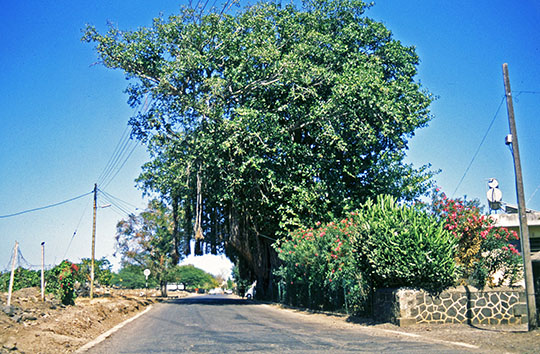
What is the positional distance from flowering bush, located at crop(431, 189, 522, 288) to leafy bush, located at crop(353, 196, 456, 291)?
0.51m

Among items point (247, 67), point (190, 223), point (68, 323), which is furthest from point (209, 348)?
point (190, 223)

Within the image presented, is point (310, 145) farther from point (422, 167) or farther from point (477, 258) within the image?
point (477, 258)

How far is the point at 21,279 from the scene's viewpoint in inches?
1844

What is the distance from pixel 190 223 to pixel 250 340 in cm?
2170

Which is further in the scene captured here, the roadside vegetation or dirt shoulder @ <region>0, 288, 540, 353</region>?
the roadside vegetation

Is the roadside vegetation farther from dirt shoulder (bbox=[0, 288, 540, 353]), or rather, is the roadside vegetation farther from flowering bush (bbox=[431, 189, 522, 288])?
dirt shoulder (bbox=[0, 288, 540, 353])

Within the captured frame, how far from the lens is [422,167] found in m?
28.6

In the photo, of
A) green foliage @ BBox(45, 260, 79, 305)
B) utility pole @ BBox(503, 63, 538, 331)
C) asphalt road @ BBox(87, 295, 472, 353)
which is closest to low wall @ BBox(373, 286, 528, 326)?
asphalt road @ BBox(87, 295, 472, 353)

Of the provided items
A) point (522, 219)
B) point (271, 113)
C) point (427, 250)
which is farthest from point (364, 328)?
point (271, 113)

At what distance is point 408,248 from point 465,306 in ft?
7.17

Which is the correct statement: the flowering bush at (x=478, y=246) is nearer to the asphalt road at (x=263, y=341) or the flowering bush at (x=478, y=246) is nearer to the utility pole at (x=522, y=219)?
the utility pole at (x=522, y=219)

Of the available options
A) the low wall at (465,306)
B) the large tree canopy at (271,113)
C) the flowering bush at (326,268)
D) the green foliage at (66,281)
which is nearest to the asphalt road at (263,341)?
the low wall at (465,306)

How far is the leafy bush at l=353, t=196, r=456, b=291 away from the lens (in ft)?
44.5

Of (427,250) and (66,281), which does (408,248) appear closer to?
(427,250)
